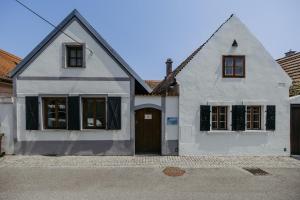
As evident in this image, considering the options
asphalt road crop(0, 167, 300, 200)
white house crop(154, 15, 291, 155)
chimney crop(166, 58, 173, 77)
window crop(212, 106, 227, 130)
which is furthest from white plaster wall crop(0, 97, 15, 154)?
chimney crop(166, 58, 173, 77)

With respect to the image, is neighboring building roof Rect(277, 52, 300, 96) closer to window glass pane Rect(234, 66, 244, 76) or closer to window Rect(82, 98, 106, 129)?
window glass pane Rect(234, 66, 244, 76)

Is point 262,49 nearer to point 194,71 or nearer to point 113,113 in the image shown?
point 194,71

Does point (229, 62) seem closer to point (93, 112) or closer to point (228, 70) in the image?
point (228, 70)

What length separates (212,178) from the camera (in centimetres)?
748

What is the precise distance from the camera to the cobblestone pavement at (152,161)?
354 inches

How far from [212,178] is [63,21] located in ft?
32.7

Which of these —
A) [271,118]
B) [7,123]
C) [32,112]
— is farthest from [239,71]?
[7,123]

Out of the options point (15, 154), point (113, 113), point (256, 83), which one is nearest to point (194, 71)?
point (256, 83)

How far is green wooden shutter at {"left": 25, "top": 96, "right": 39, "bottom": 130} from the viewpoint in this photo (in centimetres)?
1038

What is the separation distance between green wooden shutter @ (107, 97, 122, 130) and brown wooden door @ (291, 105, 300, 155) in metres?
9.14

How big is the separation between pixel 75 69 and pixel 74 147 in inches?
156

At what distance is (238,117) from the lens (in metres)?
10.6

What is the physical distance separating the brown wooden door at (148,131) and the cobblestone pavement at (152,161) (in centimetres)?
76

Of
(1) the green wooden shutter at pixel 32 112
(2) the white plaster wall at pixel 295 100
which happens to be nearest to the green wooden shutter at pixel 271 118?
(2) the white plaster wall at pixel 295 100
